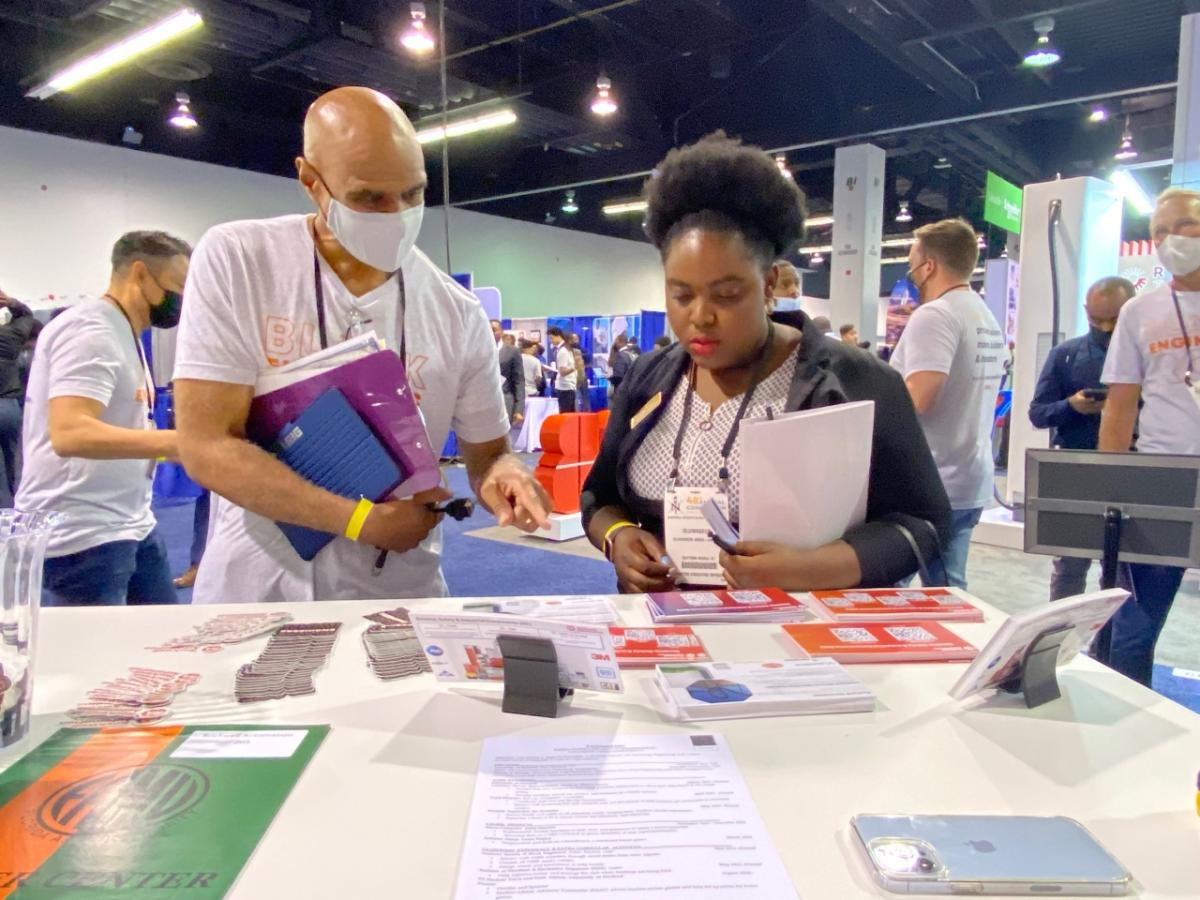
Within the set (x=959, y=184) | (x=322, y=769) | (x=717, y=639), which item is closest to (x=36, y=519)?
(x=322, y=769)

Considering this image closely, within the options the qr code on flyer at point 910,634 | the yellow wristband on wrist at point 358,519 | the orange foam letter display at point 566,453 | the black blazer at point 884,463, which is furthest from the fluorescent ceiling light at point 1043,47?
the yellow wristband on wrist at point 358,519

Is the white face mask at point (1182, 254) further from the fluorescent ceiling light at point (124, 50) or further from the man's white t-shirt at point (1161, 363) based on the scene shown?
the fluorescent ceiling light at point (124, 50)

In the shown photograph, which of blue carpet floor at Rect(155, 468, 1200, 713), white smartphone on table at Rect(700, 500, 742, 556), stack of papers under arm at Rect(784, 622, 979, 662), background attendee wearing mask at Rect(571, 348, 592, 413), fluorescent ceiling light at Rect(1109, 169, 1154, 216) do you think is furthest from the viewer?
background attendee wearing mask at Rect(571, 348, 592, 413)

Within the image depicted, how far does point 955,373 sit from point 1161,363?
26.5 inches

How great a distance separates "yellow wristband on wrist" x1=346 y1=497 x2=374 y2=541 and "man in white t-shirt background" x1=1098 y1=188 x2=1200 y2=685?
2216 mm

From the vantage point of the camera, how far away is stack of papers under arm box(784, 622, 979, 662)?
42.4 inches

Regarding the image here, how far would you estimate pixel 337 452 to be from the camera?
1.30 m

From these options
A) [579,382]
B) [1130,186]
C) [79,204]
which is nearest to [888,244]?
[1130,186]

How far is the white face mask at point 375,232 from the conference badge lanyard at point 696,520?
0.66 metres

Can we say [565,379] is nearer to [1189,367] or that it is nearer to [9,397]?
[9,397]

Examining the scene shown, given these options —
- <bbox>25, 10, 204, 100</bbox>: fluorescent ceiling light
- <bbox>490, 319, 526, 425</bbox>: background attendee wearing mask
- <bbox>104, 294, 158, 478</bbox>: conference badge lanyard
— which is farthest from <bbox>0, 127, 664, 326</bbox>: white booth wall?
<bbox>104, 294, 158, 478</bbox>: conference badge lanyard

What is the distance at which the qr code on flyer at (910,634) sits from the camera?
1.13 meters

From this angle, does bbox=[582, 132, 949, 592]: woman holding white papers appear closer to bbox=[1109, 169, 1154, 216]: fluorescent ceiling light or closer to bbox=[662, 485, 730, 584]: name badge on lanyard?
bbox=[662, 485, 730, 584]: name badge on lanyard

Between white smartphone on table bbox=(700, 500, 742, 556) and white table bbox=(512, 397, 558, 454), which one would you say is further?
white table bbox=(512, 397, 558, 454)
